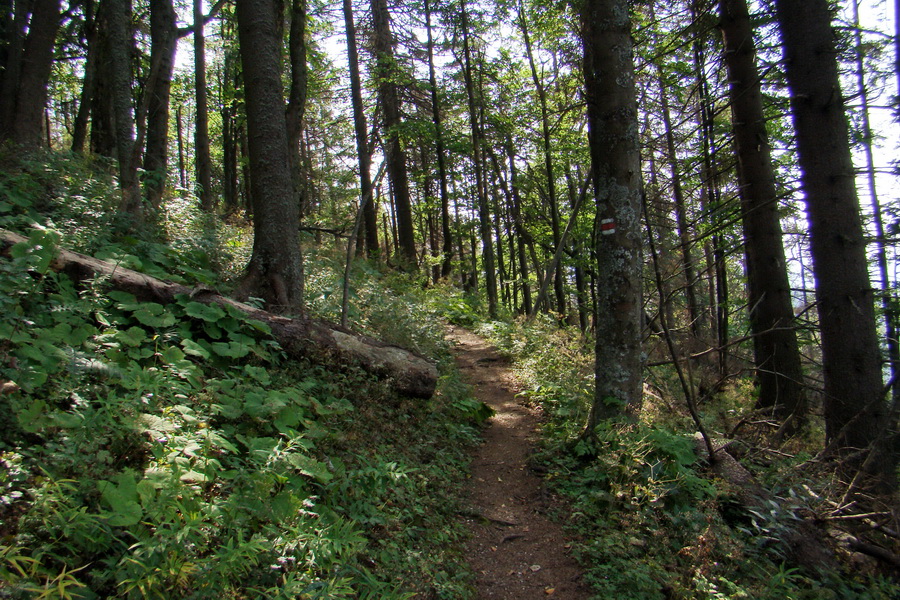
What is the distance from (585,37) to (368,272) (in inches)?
359

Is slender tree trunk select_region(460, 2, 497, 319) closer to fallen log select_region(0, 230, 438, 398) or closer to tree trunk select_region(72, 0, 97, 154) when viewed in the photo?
fallen log select_region(0, 230, 438, 398)

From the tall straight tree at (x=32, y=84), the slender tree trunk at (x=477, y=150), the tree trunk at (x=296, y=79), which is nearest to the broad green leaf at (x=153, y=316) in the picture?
the tree trunk at (x=296, y=79)

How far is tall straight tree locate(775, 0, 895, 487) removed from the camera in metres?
5.04

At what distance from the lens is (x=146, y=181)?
877cm

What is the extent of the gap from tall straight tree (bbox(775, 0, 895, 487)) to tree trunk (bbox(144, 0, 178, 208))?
9913 millimetres

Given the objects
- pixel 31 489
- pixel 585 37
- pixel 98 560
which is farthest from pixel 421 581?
pixel 585 37

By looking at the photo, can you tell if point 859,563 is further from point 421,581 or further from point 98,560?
point 98,560

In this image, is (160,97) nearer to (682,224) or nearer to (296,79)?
(296,79)

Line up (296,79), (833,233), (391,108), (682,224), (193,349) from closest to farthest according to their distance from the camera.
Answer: (193,349)
(833,233)
(682,224)
(296,79)
(391,108)

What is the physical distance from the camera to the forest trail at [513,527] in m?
3.79

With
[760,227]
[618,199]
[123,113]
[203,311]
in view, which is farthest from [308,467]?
[123,113]

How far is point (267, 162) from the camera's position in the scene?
6484 millimetres

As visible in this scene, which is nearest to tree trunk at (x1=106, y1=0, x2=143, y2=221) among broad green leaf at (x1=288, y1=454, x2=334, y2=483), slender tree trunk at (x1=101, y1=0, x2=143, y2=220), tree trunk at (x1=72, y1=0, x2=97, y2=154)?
slender tree trunk at (x1=101, y1=0, x2=143, y2=220)

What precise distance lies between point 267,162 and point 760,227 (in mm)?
7514
